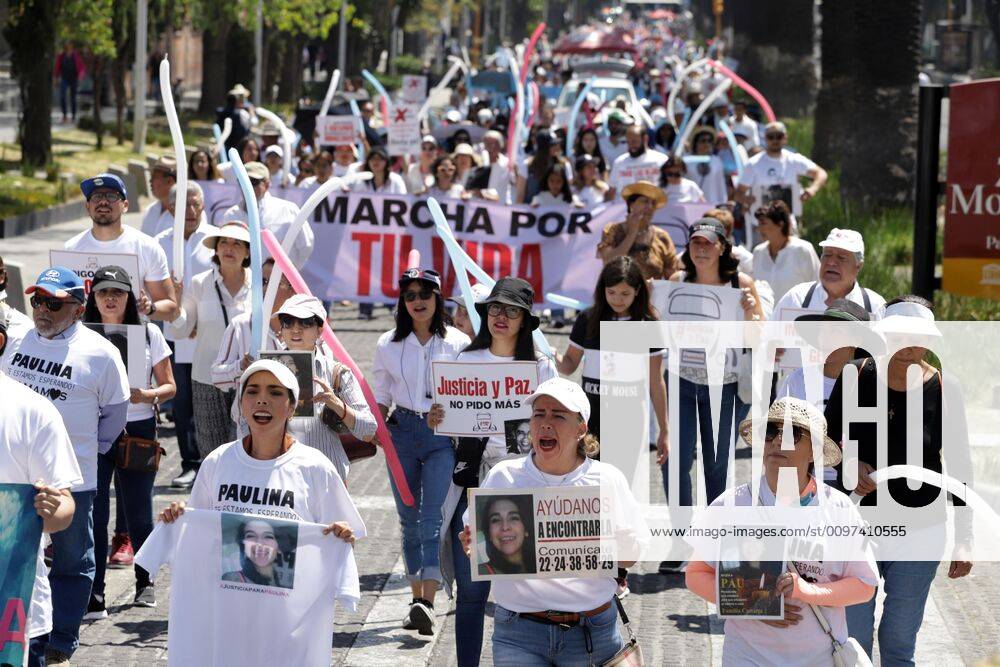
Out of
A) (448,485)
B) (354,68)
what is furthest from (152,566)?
(354,68)

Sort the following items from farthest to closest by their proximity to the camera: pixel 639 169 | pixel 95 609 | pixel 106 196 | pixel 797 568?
1. pixel 639 169
2. pixel 106 196
3. pixel 95 609
4. pixel 797 568

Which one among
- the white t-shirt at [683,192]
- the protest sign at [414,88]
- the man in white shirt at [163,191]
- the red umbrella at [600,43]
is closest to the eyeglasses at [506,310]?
the man in white shirt at [163,191]

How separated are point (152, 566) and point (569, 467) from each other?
4.90 feet

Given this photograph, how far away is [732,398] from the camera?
9.37 metres

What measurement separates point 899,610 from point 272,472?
2471mm

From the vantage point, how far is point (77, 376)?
7.59 m

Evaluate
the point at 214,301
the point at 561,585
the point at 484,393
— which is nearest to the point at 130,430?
the point at 214,301

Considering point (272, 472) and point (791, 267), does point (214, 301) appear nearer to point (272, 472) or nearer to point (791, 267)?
point (791, 267)

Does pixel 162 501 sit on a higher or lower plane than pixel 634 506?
lower

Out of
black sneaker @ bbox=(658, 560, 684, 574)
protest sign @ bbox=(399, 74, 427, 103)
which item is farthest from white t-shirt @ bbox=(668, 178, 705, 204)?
protest sign @ bbox=(399, 74, 427, 103)

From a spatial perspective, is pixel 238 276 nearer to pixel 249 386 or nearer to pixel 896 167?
pixel 249 386

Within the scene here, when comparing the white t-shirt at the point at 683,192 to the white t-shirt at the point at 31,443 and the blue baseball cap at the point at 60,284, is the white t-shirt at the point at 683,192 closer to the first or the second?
the blue baseball cap at the point at 60,284

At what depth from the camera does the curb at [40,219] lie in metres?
22.9

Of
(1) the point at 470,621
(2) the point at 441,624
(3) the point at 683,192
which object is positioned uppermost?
(3) the point at 683,192
